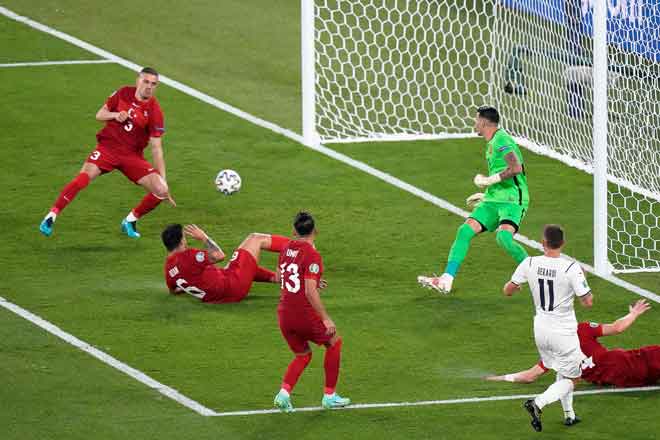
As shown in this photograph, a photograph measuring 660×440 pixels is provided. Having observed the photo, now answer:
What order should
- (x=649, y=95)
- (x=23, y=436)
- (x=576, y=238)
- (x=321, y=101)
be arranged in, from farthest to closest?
(x=321, y=101) → (x=649, y=95) → (x=576, y=238) → (x=23, y=436)

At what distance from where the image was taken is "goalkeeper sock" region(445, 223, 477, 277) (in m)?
13.5

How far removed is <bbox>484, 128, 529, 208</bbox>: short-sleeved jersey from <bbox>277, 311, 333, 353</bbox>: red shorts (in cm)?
323

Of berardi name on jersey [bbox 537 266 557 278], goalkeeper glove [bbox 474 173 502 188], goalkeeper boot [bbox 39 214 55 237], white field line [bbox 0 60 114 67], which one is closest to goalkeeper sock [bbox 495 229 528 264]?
goalkeeper glove [bbox 474 173 502 188]

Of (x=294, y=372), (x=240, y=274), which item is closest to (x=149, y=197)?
(x=240, y=274)

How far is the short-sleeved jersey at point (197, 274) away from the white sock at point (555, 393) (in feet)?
12.3

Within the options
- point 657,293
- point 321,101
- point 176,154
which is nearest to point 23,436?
point 657,293

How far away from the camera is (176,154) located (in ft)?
58.9

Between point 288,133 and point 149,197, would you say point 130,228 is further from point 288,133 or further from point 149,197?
point 288,133

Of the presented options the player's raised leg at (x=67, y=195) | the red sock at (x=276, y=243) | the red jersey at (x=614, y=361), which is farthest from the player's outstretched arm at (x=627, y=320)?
the player's raised leg at (x=67, y=195)

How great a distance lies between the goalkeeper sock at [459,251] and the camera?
13.5 m

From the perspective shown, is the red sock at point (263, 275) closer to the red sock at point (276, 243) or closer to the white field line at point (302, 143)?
the red sock at point (276, 243)

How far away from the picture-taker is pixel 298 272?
10.7 m

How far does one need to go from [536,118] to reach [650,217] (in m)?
3.21

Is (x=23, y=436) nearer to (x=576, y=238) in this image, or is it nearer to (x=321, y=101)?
(x=576, y=238)
